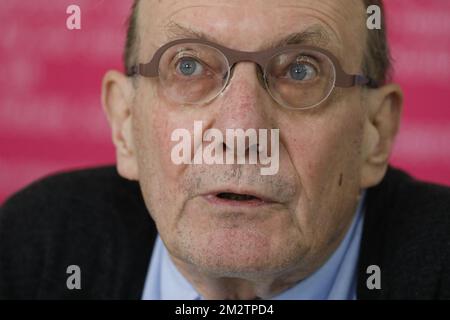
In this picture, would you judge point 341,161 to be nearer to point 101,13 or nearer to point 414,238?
point 414,238

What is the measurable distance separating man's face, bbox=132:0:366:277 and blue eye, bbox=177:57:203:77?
0.06m

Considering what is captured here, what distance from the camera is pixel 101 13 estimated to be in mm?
2285

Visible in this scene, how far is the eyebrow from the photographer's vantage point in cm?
141

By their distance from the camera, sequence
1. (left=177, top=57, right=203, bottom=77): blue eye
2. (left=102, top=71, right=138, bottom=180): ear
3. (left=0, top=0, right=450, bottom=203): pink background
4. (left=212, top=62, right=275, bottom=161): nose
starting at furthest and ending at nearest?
(left=0, top=0, right=450, bottom=203): pink background < (left=102, top=71, right=138, bottom=180): ear < (left=177, top=57, right=203, bottom=77): blue eye < (left=212, top=62, right=275, bottom=161): nose

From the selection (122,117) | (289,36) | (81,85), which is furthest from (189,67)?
(81,85)

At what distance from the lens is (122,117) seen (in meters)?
1.71

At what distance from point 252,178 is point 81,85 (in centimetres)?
123

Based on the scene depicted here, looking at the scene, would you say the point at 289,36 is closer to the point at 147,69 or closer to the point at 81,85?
the point at 147,69

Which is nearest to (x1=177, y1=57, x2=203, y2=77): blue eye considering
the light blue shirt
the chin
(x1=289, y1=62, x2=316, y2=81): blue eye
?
(x1=289, y1=62, x2=316, y2=81): blue eye

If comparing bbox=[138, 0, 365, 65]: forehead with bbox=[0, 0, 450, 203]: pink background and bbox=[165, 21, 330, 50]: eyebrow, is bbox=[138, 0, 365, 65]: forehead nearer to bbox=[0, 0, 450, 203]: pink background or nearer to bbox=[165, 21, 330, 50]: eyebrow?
bbox=[165, 21, 330, 50]: eyebrow

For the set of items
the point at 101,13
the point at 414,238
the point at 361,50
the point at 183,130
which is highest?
the point at 101,13
